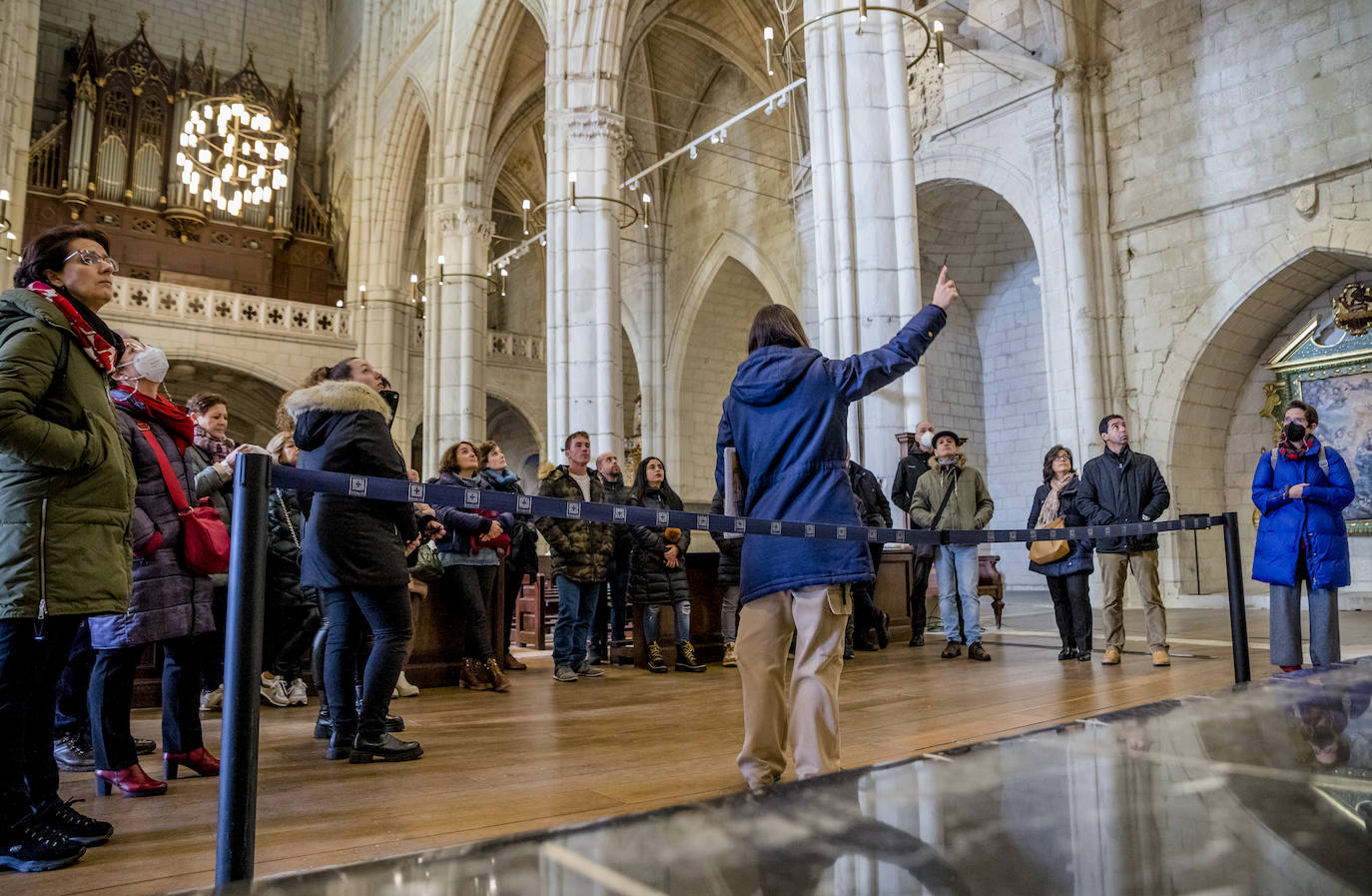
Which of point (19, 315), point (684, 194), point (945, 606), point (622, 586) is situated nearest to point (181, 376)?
point (684, 194)

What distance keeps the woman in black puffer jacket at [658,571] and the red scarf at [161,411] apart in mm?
2895

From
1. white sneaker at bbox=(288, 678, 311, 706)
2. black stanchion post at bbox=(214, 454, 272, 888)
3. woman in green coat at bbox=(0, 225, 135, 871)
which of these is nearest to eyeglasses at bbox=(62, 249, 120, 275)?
woman in green coat at bbox=(0, 225, 135, 871)

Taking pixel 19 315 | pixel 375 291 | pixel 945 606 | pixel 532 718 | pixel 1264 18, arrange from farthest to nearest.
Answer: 1. pixel 375 291
2. pixel 1264 18
3. pixel 945 606
4. pixel 532 718
5. pixel 19 315

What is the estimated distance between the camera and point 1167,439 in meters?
10.6

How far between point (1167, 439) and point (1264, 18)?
471cm

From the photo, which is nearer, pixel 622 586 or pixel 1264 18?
pixel 622 586

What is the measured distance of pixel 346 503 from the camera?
2988mm

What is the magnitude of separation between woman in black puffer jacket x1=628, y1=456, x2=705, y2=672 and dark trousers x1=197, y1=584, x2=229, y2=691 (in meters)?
2.30

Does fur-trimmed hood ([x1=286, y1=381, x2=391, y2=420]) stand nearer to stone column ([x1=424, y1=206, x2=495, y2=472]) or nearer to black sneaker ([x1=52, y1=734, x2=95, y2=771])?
black sneaker ([x1=52, y1=734, x2=95, y2=771])

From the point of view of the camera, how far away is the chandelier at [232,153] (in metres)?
17.6

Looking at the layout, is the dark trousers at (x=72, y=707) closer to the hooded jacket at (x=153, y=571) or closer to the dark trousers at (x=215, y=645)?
the dark trousers at (x=215, y=645)

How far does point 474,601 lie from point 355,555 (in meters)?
1.91

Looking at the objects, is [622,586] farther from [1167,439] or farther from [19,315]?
[1167,439]

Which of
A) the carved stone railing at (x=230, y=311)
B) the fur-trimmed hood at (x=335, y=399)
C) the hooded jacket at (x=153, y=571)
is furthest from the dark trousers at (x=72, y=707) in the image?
the carved stone railing at (x=230, y=311)
